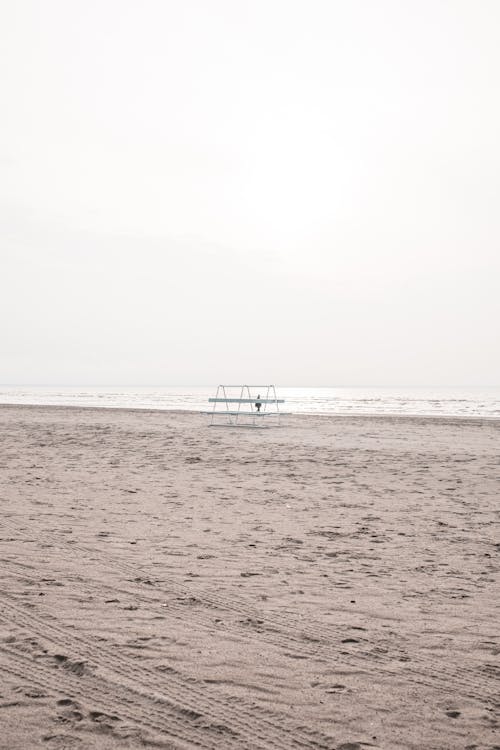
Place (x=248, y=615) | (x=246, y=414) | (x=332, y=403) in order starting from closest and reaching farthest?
(x=248, y=615) → (x=246, y=414) → (x=332, y=403)

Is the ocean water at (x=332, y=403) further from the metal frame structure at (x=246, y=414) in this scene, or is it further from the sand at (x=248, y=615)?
the sand at (x=248, y=615)

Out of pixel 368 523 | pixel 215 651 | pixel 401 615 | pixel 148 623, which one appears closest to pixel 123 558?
pixel 148 623

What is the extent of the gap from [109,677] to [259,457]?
11.2m

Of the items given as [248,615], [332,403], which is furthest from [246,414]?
[332,403]

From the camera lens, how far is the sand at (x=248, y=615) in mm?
3256

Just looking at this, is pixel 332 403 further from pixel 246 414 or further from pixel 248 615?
pixel 248 615

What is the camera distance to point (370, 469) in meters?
12.9

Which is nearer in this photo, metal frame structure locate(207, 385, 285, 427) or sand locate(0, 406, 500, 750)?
sand locate(0, 406, 500, 750)

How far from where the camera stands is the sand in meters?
3.26

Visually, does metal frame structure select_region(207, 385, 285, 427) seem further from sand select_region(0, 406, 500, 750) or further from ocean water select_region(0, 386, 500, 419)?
sand select_region(0, 406, 500, 750)

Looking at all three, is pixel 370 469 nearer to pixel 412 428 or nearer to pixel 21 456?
pixel 21 456

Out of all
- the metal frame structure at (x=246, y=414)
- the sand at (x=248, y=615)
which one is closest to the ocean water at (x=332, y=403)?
the metal frame structure at (x=246, y=414)

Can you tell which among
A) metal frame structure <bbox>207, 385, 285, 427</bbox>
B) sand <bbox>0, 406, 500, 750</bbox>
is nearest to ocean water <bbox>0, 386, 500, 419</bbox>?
metal frame structure <bbox>207, 385, 285, 427</bbox>

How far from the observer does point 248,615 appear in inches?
184
